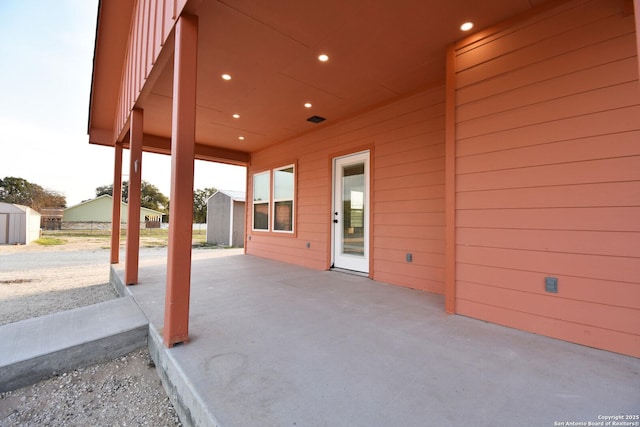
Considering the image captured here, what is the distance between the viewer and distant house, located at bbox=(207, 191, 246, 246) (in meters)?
11.5

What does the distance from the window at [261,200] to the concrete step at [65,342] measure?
4.06 m

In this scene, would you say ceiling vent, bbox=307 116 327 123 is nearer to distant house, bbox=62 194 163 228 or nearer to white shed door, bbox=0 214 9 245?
white shed door, bbox=0 214 9 245

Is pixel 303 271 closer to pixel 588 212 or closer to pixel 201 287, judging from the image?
pixel 201 287

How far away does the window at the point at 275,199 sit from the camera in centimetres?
580

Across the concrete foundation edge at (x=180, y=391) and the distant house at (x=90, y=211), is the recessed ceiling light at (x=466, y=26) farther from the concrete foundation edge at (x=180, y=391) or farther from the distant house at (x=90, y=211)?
the distant house at (x=90, y=211)

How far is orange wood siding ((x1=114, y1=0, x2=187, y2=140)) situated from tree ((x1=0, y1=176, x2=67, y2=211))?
31.8 meters

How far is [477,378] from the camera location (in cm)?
143

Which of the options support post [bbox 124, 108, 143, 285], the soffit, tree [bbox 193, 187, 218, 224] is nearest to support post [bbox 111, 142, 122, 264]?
the soffit

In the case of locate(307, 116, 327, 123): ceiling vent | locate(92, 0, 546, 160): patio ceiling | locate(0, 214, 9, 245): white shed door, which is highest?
locate(307, 116, 327, 123): ceiling vent

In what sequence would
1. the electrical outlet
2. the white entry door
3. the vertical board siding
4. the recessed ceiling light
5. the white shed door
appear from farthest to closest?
the white shed door → the white entry door → the recessed ceiling light → the electrical outlet → the vertical board siding

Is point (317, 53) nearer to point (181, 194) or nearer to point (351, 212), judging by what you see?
point (181, 194)

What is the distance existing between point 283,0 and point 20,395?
131 inches

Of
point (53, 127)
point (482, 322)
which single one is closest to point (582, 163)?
point (482, 322)

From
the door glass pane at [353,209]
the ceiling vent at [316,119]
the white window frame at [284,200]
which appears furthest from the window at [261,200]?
the door glass pane at [353,209]
